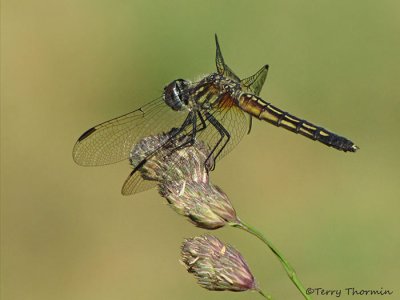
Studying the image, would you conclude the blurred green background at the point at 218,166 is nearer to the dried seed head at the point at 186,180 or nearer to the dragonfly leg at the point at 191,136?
the dragonfly leg at the point at 191,136

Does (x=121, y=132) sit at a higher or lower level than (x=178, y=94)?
lower

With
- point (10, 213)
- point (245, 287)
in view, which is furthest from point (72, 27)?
point (245, 287)

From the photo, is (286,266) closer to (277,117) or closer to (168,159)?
(168,159)

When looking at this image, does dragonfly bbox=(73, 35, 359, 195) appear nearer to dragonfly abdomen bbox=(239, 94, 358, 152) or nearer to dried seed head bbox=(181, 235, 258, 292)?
dragonfly abdomen bbox=(239, 94, 358, 152)

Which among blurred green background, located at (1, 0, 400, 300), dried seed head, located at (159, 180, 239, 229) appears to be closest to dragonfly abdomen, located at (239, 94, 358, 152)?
dried seed head, located at (159, 180, 239, 229)

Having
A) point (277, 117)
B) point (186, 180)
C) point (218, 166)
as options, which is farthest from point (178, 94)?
point (218, 166)

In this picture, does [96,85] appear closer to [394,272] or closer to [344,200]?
[344,200]
